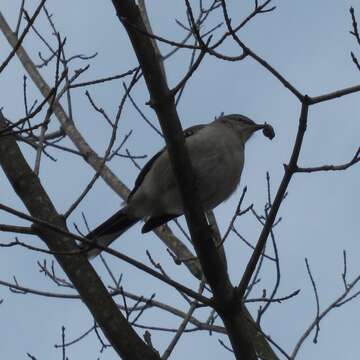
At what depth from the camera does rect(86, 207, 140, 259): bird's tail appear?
17.8 feet

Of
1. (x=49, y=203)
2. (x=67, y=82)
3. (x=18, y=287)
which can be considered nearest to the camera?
(x=49, y=203)

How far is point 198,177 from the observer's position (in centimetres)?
498

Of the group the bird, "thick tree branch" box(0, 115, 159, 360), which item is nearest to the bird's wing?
the bird

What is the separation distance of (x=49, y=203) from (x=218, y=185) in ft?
5.38

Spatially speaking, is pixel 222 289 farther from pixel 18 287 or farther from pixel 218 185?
pixel 218 185

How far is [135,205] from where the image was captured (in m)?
5.54

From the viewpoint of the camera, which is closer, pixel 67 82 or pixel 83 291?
pixel 83 291

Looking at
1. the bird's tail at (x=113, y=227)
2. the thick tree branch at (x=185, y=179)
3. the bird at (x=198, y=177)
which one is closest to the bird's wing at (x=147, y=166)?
the bird at (x=198, y=177)

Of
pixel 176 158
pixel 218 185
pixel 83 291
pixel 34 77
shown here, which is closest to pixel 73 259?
pixel 83 291

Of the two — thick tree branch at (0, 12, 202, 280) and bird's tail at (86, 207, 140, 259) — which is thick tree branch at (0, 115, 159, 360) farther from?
thick tree branch at (0, 12, 202, 280)

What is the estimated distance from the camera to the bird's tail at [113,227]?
543 cm

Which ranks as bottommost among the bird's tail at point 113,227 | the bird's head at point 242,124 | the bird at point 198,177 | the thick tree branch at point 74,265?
the thick tree branch at point 74,265

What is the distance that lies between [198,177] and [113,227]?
2.84ft

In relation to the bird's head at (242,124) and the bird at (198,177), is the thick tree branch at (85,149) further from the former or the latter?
the bird's head at (242,124)
